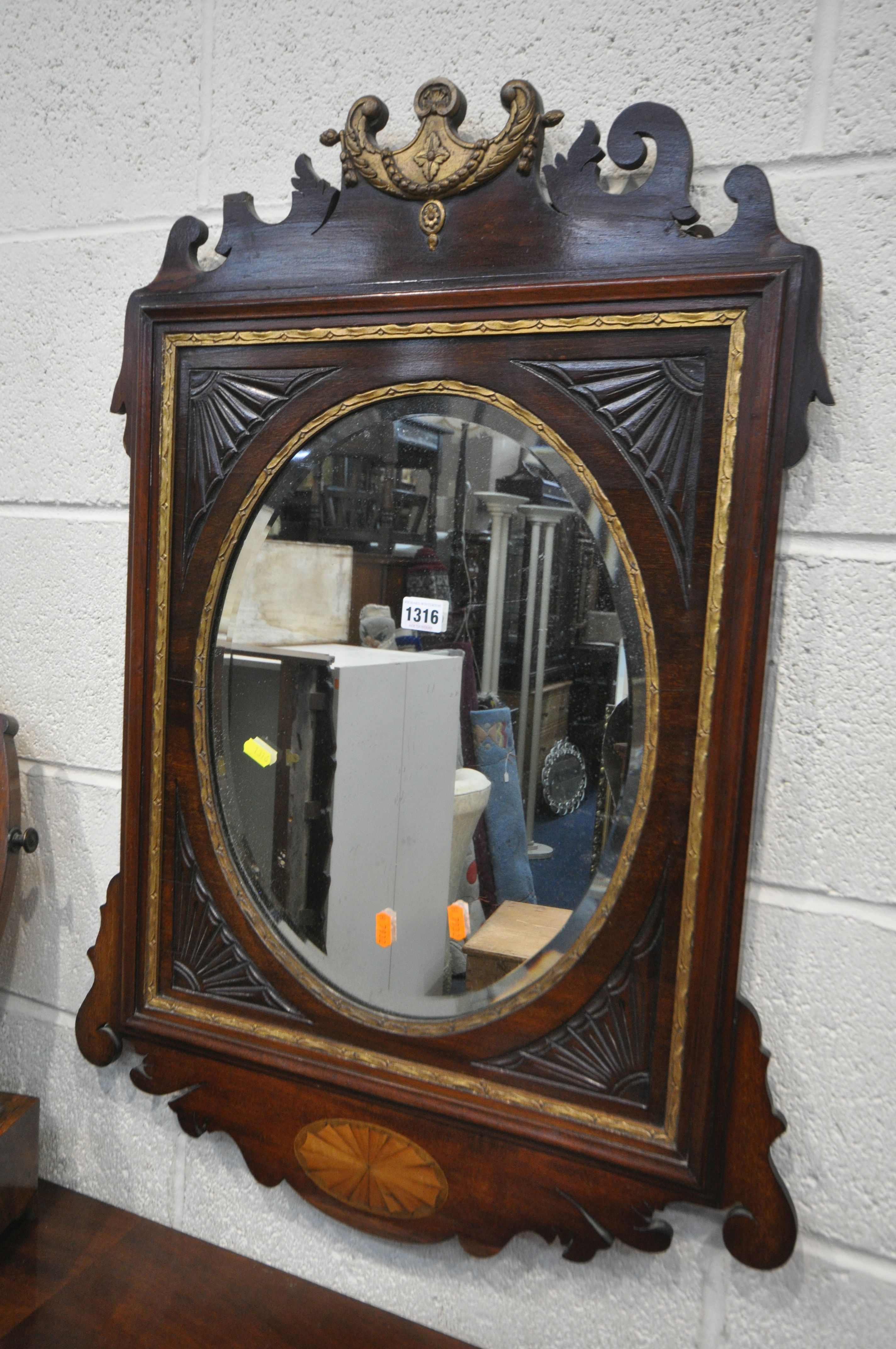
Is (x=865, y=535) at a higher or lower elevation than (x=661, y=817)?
higher

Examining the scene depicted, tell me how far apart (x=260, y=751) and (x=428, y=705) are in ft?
0.58

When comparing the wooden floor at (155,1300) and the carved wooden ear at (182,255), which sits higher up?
the carved wooden ear at (182,255)

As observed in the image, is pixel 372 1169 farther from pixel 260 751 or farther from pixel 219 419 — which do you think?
pixel 219 419

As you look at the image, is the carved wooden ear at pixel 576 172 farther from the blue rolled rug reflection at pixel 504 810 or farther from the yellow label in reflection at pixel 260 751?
the yellow label in reflection at pixel 260 751

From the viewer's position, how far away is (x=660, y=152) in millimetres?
698

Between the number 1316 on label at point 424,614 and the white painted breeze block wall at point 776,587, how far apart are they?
0.26 m

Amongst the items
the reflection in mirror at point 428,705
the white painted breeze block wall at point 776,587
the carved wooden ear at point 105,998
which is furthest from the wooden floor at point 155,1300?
the reflection in mirror at point 428,705

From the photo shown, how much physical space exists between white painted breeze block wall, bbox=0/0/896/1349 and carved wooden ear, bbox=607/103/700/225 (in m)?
0.03

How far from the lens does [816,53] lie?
677mm

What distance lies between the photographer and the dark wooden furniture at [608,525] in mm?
692

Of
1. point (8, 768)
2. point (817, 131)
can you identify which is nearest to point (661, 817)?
point (817, 131)

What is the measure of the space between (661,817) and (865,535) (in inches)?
10.0

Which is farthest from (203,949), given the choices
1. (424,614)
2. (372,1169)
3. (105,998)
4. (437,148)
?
(437,148)

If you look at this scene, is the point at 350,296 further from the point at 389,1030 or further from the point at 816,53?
the point at 389,1030
